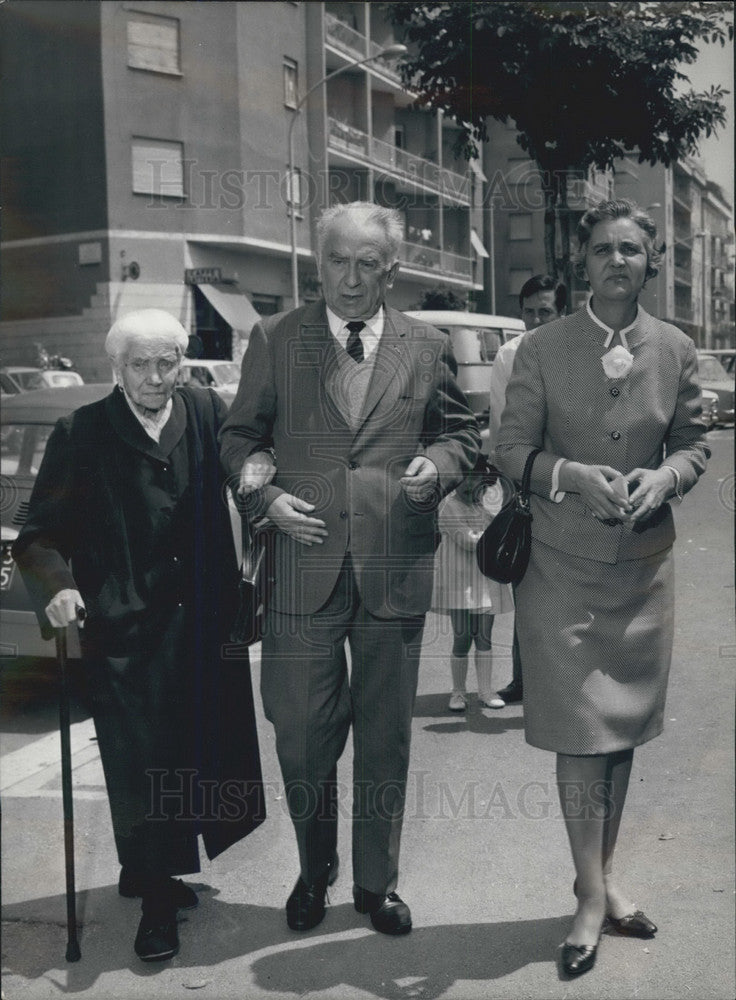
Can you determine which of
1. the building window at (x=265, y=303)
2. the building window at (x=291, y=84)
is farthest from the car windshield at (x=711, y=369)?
the building window at (x=291, y=84)

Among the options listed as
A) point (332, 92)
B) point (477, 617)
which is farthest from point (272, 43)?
point (477, 617)

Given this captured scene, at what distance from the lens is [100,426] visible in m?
3.16

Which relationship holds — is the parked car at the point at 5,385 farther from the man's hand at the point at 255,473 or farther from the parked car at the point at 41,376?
the parked car at the point at 41,376

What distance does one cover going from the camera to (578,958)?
9.53ft

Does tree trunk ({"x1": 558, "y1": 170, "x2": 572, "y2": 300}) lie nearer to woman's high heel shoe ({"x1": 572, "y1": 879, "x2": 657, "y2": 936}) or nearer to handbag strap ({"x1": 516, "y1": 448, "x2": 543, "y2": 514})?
handbag strap ({"x1": 516, "y1": 448, "x2": 543, "y2": 514})

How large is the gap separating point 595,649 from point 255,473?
1.02 meters

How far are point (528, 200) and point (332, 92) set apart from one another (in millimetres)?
6014

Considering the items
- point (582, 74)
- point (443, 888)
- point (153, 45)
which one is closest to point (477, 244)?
point (582, 74)

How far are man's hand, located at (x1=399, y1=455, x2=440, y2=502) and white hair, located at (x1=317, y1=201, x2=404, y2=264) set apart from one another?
0.57 metres

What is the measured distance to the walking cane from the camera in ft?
9.77

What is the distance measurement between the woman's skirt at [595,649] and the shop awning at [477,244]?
1219 mm

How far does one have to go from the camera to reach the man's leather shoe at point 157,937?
3.06 meters

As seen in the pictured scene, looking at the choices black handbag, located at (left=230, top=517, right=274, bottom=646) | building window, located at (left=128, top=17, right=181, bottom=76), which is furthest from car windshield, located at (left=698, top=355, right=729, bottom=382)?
building window, located at (left=128, top=17, right=181, bottom=76)

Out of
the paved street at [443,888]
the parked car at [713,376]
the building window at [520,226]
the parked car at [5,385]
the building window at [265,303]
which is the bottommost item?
the paved street at [443,888]
